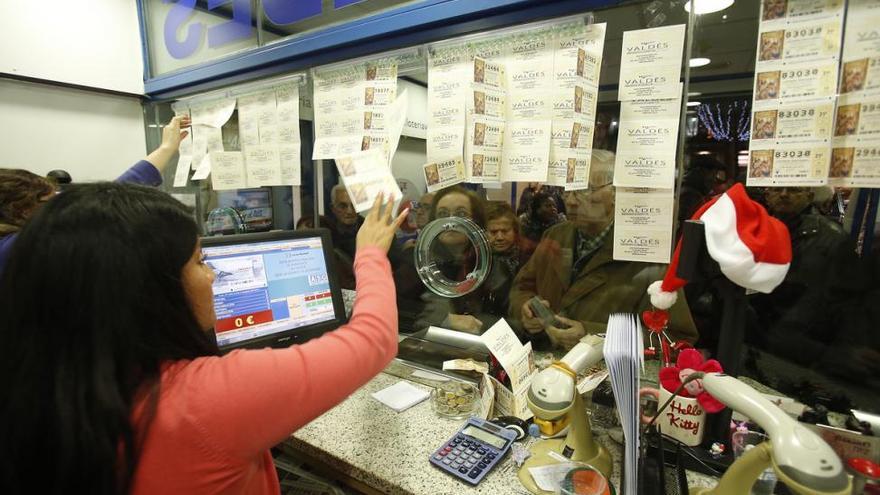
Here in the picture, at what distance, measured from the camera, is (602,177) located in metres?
1.18

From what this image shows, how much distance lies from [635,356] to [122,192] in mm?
747

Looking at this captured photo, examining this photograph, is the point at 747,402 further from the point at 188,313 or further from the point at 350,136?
the point at 350,136

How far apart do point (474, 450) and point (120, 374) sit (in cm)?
64

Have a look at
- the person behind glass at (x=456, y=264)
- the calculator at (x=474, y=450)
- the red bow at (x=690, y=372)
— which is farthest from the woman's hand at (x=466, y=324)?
the red bow at (x=690, y=372)

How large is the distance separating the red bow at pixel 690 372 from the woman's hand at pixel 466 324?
0.66m

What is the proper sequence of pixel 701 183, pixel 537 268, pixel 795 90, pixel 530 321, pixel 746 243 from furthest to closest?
pixel 537 268, pixel 530 321, pixel 701 183, pixel 795 90, pixel 746 243

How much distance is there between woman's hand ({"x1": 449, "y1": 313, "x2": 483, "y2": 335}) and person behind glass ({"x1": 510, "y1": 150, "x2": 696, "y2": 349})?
0.40 feet

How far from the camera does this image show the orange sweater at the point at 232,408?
51 cm

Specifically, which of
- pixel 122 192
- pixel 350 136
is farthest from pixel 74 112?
pixel 122 192

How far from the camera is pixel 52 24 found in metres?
1.73

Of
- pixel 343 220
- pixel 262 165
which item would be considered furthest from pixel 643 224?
pixel 262 165

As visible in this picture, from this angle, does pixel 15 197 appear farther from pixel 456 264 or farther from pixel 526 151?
pixel 526 151

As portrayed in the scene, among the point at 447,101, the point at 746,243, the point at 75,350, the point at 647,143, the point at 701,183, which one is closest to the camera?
the point at 75,350

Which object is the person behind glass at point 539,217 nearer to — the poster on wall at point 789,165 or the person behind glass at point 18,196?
the poster on wall at point 789,165
